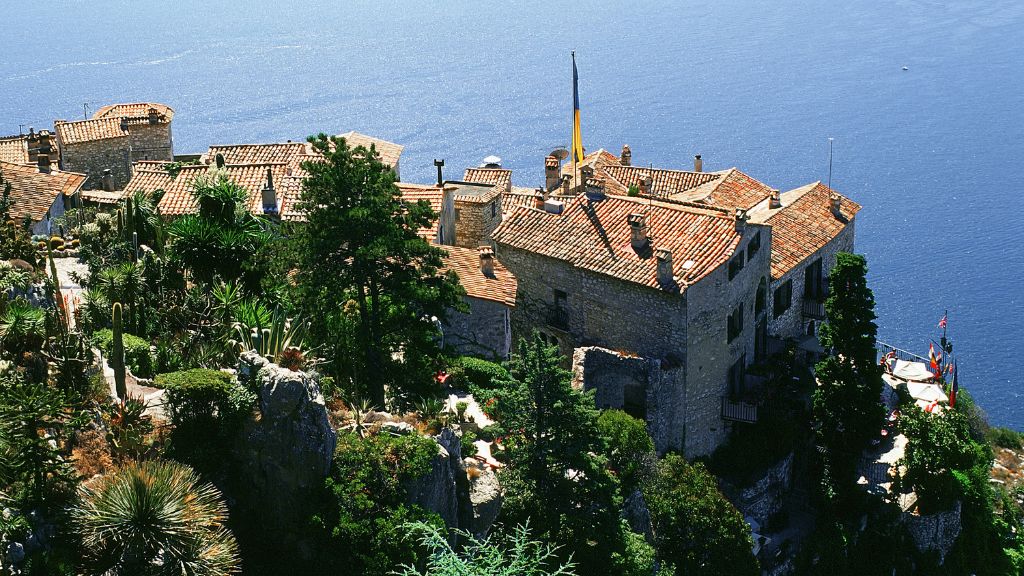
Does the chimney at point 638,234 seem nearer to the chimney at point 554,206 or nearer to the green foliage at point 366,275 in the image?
the chimney at point 554,206

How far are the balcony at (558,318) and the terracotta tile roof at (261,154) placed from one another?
1662 centimetres

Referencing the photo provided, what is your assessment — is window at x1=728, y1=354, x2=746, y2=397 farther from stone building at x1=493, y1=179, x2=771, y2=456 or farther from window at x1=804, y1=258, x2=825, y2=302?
window at x1=804, y1=258, x2=825, y2=302

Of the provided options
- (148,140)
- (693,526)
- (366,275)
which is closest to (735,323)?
(693,526)

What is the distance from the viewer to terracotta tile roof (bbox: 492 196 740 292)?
37.4 metres

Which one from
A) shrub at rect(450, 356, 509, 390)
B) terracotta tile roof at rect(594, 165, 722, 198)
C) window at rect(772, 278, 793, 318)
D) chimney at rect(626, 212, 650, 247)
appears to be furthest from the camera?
terracotta tile roof at rect(594, 165, 722, 198)

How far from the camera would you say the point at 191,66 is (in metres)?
153

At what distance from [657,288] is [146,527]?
68.8ft

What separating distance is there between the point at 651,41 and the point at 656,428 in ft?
466

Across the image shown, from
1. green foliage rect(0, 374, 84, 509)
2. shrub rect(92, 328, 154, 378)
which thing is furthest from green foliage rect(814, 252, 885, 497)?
green foliage rect(0, 374, 84, 509)

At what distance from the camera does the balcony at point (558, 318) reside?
40.2 meters

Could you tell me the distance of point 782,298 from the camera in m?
43.7

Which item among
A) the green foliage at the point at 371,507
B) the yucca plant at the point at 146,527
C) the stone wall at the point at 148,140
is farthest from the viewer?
the stone wall at the point at 148,140

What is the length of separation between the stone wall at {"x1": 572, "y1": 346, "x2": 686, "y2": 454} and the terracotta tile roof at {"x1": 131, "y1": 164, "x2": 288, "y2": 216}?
13446 millimetres

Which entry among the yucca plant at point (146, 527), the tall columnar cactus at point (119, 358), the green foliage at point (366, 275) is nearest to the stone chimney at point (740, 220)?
the green foliage at point (366, 275)
